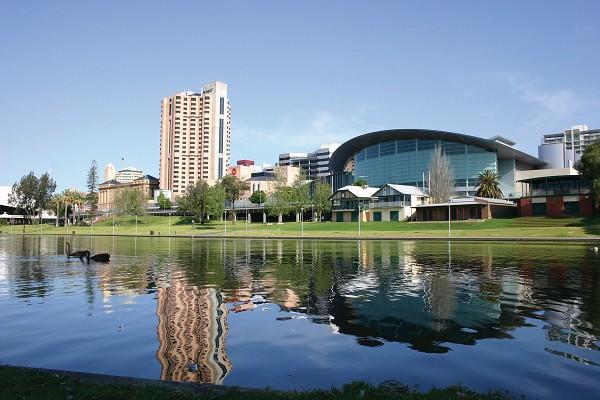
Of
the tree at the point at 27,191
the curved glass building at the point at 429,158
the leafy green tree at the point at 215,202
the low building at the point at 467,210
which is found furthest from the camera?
the tree at the point at 27,191

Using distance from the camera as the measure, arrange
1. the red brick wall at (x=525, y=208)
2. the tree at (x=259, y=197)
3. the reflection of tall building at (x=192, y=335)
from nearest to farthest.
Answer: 1. the reflection of tall building at (x=192, y=335)
2. the red brick wall at (x=525, y=208)
3. the tree at (x=259, y=197)

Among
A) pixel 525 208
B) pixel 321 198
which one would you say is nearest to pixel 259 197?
pixel 321 198

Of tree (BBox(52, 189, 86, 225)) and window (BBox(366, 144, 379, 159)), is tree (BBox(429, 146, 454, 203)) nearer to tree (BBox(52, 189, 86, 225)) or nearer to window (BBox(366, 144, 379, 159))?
window (BBox(366, 144, 379, 159))

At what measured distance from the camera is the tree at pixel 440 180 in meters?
126

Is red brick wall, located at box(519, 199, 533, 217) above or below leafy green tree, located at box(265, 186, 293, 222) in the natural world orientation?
below

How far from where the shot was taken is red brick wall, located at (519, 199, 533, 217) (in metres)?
102

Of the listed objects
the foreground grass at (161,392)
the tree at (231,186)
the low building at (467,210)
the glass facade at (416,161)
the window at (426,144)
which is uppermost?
the window at (426,144)

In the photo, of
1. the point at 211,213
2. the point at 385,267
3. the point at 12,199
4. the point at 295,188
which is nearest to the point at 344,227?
the point at 295,188

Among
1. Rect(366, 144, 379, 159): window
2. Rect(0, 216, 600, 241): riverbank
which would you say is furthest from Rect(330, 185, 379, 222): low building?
Rect(366, 144, 379, 159): window

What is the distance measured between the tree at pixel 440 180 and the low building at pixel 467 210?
47.7ft

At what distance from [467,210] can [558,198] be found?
17.7m

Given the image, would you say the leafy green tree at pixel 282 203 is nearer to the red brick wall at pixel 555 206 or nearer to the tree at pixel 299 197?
the tree at pixel 299 197

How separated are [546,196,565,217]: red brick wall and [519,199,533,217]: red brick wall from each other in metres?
4.32

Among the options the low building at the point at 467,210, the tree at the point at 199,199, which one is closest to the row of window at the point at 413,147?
the low building at the point at 467,210
